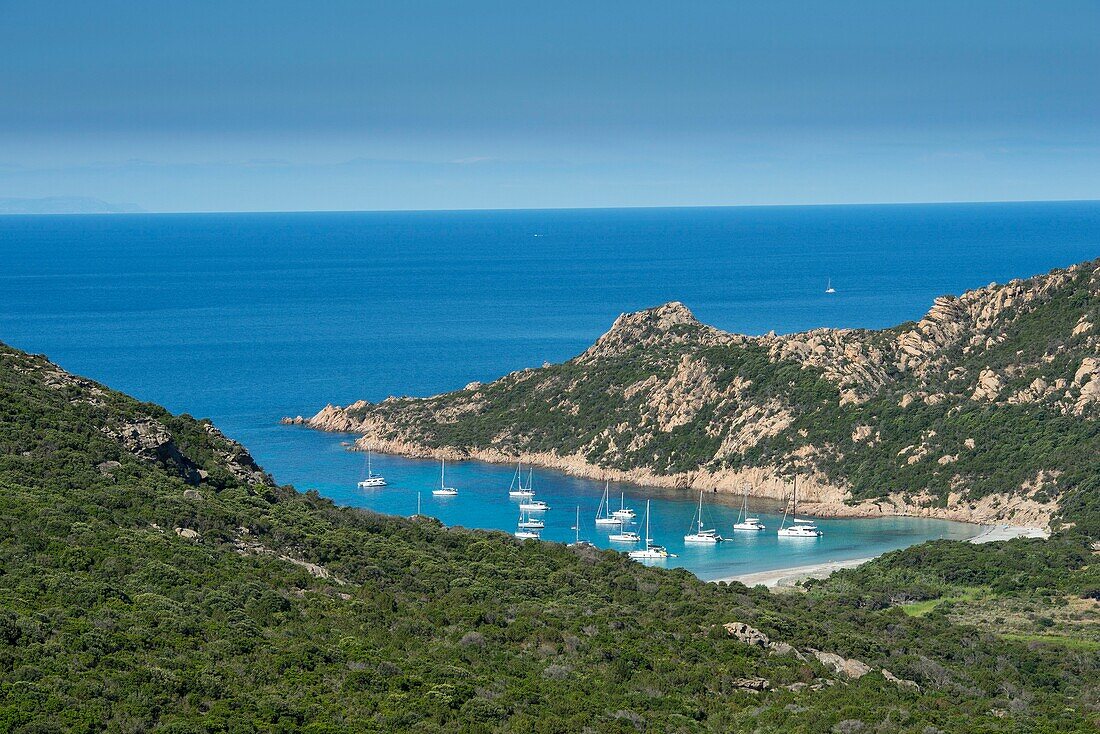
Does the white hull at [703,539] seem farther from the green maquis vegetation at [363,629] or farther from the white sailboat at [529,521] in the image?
the green maquis vegetation at [363,629]

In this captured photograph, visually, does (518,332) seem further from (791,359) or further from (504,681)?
(504,681)

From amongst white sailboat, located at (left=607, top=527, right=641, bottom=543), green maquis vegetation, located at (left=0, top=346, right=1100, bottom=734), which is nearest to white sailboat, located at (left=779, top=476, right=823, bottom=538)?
white sailboat, located at (left=607, top=527, right=641, bottom=543)

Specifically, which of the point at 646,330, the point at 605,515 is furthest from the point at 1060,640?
the point at 646,330

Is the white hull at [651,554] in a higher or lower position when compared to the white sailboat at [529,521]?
lower

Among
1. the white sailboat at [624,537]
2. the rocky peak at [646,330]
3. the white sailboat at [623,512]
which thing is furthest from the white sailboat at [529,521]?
the rocky peak at [646,330]

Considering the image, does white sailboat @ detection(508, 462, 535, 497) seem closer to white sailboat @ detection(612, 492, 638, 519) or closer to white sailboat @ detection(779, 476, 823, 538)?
white sailboat @ detection(612, 492, 638, 519)

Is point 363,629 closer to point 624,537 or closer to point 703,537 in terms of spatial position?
point 624,537

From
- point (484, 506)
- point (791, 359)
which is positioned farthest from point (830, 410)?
point (484, 506)
